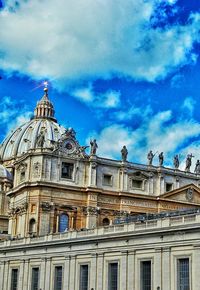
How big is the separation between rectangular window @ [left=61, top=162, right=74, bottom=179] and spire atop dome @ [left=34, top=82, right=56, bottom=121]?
67.7 meters

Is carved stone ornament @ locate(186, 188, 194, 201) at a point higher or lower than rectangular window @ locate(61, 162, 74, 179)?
lower

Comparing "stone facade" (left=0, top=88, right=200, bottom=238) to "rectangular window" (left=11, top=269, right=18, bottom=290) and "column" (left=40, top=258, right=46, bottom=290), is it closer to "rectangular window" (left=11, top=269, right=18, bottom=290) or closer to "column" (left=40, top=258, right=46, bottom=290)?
"rectangular window" (left=11, top=269, right=18, bottom=290)

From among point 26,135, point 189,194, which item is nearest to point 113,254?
point 189,194

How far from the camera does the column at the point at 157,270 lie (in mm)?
49553

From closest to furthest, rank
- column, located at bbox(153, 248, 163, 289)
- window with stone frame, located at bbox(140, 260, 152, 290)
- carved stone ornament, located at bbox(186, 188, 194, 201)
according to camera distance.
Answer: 1. column, located at bbox(153, 248, 163, 289)
2. window with stone frame, located at bbox(140, 260, 152, 290)
3. carved stone ornament, located at bbox(186, 188, 194, 201)

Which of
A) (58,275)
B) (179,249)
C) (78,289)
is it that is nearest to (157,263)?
(179,249)

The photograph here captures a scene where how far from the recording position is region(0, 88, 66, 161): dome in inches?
5778

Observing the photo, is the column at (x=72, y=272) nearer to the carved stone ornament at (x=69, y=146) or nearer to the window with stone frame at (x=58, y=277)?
the window with stone frame at (x=58, y=277)

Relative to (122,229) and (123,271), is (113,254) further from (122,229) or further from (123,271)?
(122,229)

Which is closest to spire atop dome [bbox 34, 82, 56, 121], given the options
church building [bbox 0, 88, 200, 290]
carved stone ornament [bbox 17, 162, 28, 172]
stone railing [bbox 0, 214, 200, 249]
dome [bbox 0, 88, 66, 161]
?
dome [bbox 0, 88, 66, 161]

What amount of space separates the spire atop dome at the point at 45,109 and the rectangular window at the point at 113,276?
341ft

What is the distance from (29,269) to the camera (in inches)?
2576

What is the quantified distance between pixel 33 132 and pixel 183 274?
10595cm

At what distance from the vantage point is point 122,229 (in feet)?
181
